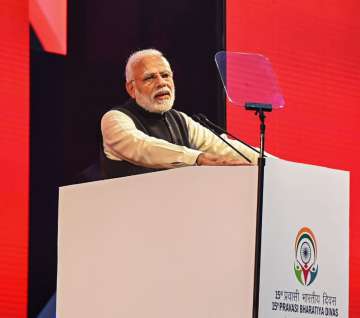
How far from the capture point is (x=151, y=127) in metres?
3.32

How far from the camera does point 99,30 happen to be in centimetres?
401

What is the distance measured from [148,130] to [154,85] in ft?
0.63

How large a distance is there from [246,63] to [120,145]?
527 millimetres

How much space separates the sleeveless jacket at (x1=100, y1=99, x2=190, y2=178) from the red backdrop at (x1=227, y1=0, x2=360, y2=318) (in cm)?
99

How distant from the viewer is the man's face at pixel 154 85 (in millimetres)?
3385

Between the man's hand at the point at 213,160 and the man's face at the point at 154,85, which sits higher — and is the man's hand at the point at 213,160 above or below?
below

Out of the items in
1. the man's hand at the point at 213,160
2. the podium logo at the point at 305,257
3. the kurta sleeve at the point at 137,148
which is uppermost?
the kurta sleeve at the point at 137,148

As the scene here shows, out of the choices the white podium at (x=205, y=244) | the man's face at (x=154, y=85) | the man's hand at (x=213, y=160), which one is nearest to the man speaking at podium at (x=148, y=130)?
the man's face at (x=154, y=85)

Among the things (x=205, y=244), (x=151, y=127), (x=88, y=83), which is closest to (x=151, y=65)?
(x=151, y=127)

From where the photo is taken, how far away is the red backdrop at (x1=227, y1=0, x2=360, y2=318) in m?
4.45

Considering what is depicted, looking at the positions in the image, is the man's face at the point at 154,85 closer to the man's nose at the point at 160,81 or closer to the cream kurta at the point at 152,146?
the man's nose at the point at 160,81

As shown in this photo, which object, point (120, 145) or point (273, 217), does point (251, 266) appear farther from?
point (120, 145)

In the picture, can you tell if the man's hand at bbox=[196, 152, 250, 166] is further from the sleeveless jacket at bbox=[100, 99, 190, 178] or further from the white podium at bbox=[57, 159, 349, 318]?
the sleeveless jacket at bbox=[100, 99, 190, 178]

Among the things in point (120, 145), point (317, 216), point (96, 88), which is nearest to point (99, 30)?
point (96, 88)
